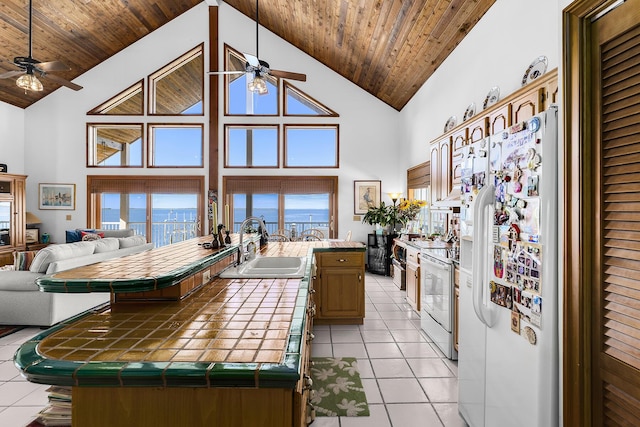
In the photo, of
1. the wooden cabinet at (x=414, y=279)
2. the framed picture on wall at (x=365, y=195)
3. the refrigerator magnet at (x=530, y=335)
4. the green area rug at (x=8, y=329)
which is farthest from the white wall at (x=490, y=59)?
the green area rug at (x=8, y=329)

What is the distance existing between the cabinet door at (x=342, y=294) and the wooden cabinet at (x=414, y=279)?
2.48 ft

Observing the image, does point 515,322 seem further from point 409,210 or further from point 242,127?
point 242,127

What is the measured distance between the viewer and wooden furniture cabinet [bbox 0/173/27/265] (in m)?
6.21

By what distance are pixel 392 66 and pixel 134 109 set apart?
215 inches

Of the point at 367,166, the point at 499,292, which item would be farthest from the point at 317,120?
the point at 499,292

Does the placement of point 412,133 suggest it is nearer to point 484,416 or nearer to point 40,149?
point 484,416

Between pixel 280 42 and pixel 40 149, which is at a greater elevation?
pixel 280 42

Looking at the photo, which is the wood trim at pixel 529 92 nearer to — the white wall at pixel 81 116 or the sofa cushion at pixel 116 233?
the white wall at pixel 81 116

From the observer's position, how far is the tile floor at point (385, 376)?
2.18 metres

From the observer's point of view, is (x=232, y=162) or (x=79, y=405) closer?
(x=79, y=405)

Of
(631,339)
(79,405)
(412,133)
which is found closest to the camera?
(79,405)

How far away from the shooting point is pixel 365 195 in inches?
291

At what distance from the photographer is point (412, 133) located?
21.1 feet

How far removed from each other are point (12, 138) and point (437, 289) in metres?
8.49
